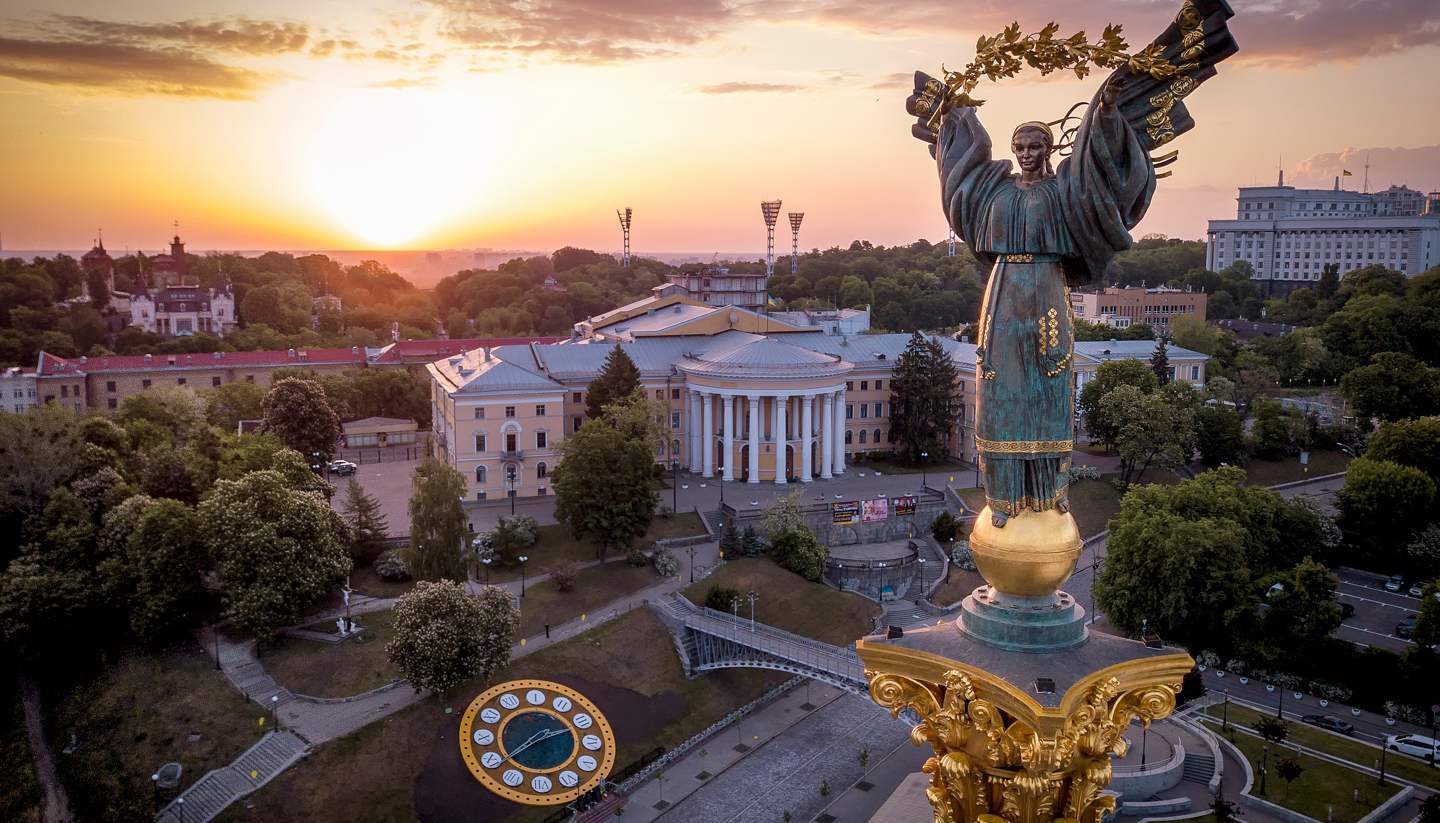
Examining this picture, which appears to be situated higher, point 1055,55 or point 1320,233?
point 1320,233

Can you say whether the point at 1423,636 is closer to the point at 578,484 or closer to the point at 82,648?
the point at 578,484

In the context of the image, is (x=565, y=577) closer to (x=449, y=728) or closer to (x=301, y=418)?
(x=449, y=728)

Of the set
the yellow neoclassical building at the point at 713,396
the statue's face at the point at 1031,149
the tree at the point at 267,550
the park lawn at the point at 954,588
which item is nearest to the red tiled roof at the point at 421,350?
the yellow neoclassical building at the point at 713,396

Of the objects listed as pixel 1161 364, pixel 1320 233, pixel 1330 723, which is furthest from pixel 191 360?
→ pixel 1320 233

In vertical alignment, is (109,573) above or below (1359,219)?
below

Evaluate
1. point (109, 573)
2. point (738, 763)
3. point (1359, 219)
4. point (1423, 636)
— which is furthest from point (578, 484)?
point (1359, 219)

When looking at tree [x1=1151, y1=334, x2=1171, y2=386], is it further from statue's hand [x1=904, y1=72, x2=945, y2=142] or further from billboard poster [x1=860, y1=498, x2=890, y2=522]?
statue's hand [x1=904, y1=72, x2=945, y2=142]
